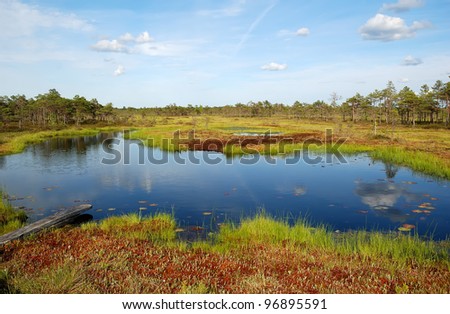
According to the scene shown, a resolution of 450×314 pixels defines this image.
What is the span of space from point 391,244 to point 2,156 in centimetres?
4747

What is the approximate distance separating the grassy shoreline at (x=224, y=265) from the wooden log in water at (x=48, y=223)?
25.7 inches

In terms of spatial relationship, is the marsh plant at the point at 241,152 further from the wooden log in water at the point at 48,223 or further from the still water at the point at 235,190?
the wooden log in water at the point at 48,223

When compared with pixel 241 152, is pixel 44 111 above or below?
above

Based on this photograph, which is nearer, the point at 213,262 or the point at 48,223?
the point at 213,262

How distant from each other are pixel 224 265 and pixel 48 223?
10.1 metres

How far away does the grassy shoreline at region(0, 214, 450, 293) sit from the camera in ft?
26.8

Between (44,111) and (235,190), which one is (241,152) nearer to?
(235,190)

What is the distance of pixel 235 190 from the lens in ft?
85.6

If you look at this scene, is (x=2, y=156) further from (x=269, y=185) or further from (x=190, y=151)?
(x=269, y=185)

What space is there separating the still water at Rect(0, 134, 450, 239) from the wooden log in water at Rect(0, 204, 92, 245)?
221 cm

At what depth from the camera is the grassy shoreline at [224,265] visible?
8.16m

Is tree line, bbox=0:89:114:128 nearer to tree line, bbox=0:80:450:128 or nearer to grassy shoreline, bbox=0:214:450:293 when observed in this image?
tree line, bbox=0:80:450:128

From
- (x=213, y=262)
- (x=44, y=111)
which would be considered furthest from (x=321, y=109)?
(x=213, y=262)

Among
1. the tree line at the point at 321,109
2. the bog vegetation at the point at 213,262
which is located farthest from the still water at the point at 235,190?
the tree line at the point at 321,109
